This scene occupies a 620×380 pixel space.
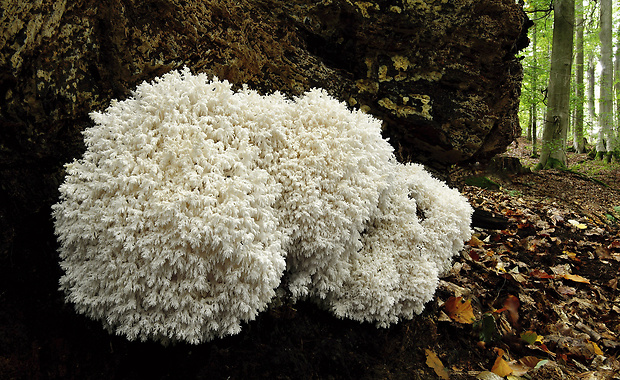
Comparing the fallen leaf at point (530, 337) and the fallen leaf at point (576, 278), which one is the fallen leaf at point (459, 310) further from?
the fallen leaf at point (576, 278)

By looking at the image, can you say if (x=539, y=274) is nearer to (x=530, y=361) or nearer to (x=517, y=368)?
(x=530, y=361)

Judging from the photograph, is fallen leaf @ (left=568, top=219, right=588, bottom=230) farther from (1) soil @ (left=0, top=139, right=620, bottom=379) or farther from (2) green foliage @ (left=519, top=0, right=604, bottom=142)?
(2) green foliage @ (left=519, top=0, right=604, bottom=142)

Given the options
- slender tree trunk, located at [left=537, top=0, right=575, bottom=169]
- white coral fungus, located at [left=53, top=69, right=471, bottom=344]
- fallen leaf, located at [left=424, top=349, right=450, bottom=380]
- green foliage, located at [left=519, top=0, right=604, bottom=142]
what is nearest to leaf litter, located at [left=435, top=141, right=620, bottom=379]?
fallen leaf, located at [left=424, top=349, right=450, bottom=380]

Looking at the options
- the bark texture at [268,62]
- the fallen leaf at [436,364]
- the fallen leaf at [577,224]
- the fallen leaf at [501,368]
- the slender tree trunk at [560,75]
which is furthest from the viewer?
the slender tree trunk at [560,75]

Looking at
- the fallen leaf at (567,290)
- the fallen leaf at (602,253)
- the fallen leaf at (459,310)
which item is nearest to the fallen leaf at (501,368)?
the fallen leaf at (459,310)

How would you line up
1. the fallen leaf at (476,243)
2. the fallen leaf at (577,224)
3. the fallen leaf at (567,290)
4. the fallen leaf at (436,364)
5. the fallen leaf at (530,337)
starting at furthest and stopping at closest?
the fallen leaf at (577,224)
the fallen leaf at (476,243)
the fallen leaf at (567,290)
the fallen leaf at (530,337)
the fallen leaf at (436,364)

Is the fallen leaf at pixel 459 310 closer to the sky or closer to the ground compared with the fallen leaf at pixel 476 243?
closer to the ground

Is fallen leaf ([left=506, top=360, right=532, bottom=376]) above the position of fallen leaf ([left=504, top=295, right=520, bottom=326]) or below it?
below
